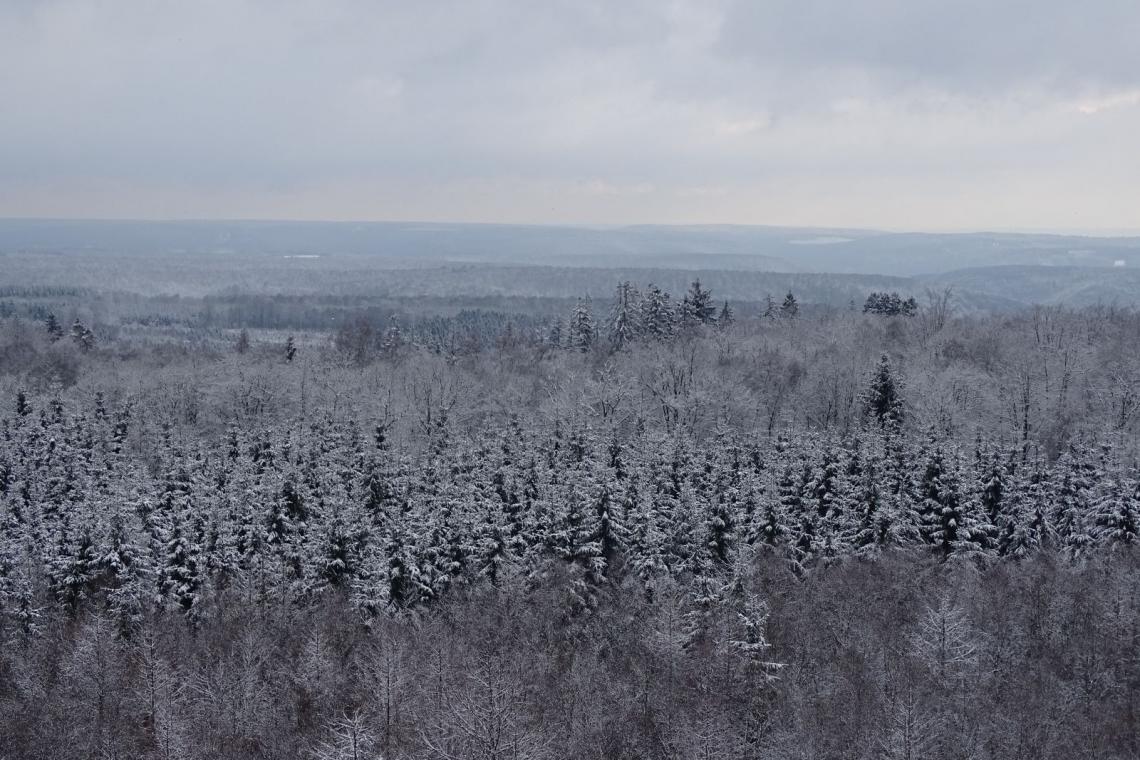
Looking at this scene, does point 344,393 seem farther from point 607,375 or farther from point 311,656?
point 311,656

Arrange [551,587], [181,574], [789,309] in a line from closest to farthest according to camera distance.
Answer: [551,587] → [181,574] → [789,309]

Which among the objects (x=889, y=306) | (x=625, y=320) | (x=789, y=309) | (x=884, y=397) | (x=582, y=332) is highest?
(x=889, y=306)

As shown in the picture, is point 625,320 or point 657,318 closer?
point 657,318

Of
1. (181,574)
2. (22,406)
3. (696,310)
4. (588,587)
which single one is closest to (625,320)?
(696,310)

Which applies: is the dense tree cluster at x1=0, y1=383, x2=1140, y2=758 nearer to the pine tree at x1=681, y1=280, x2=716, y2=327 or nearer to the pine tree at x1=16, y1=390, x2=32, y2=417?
the pine tree at x1=16, y1=390, x2=32, y2=417

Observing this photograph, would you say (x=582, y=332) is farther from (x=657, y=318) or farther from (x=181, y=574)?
(x=181, y=574)

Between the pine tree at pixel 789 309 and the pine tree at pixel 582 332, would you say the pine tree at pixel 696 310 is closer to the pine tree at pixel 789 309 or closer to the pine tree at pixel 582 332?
the pine tree at pixel 582 332

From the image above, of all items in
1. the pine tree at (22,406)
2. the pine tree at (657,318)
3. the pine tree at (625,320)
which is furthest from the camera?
the pine tree at (625,320)

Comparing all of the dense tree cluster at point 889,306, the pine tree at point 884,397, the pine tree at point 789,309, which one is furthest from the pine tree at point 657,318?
Answer: the dense tree cluster at point 889,306

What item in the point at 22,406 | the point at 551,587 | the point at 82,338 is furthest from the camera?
the point at 82,338
